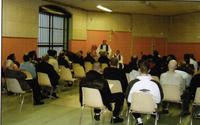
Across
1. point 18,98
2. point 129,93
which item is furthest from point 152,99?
point 18,98

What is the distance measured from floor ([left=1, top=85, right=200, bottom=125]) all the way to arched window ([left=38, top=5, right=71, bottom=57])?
4.96m

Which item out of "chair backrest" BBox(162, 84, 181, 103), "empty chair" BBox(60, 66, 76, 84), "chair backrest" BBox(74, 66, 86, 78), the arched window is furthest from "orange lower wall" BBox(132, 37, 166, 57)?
"chair backrest" BBox(162, 84, 181, 103)

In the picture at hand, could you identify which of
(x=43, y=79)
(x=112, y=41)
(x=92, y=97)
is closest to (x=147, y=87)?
(x=92, y=97)

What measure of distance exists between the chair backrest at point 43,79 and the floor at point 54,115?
48 cm

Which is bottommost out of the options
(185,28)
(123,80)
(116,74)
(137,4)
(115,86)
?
(115,86)

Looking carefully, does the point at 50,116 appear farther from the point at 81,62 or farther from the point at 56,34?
the point at 56,34

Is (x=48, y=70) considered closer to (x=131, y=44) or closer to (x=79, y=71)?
(x=79, y=71)

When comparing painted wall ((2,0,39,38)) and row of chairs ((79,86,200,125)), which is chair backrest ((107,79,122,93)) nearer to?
row of chairs ((79,86,200,125))

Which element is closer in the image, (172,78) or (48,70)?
(172,78)

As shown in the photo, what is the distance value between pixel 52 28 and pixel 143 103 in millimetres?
9286

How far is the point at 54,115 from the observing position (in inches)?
259

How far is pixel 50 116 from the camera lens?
21.2 ft

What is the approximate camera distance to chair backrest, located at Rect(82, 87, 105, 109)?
5373 millimetres

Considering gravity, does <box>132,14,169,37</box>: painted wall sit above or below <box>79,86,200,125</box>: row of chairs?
above
